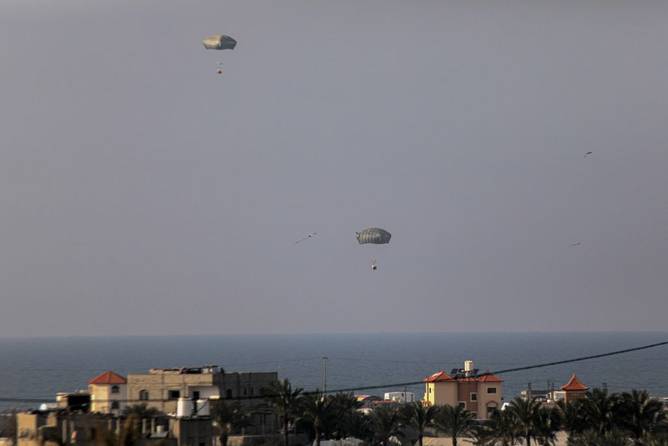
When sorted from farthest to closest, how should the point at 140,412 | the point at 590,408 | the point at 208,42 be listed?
1. the point at 208,42
2. the point at 590,408
3. the point at 140,412

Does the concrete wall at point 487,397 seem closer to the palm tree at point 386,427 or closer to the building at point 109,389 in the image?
the palm tree at point 386,427

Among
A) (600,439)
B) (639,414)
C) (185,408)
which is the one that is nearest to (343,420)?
(185,408)

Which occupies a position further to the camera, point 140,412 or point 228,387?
point 228,387

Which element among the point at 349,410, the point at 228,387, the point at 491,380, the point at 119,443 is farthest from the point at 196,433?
the point at 491,380

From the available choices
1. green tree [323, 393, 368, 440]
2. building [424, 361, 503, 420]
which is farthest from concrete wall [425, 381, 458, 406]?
green tree [323, 393, 368, 440]

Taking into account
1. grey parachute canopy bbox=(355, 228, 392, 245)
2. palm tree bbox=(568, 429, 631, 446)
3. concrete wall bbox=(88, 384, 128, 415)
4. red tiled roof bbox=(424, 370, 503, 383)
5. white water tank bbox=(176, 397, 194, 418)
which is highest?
grey parachute canopy bbox=(355, 228, 392, 245)

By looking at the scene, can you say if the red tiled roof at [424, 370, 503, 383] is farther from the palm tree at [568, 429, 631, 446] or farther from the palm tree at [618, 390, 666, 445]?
the palm tree at [568, 429, 631, 446]

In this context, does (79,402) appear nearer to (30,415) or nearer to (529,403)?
(30,415)
